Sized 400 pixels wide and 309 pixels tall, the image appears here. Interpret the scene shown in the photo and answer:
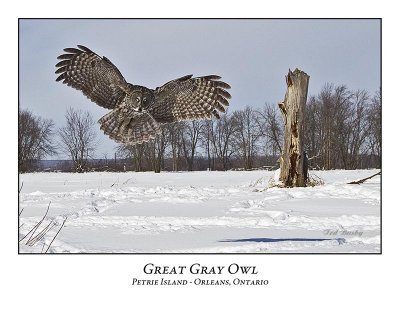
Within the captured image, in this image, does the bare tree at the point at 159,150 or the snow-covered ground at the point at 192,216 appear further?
the snow-covered ground at the point at 192,216

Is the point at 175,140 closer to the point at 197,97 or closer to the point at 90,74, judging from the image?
the point at 197,97

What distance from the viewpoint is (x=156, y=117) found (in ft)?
7.91

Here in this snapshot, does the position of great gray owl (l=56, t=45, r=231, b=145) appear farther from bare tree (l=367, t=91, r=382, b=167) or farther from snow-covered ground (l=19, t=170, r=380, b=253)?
bare tree (l=367, t=91, r=382, b=167)

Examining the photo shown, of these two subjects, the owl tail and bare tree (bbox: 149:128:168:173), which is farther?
bare tree (bbox: 149:128:168:173)

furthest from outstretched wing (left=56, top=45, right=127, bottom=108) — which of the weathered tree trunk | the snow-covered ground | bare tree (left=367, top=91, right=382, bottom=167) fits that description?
the weathered tree trunk

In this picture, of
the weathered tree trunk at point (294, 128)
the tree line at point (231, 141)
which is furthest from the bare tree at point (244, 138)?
the weathered tree trunk at point (294, 128)

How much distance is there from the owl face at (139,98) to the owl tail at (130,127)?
45mm

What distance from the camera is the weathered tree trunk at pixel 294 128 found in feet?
15.6

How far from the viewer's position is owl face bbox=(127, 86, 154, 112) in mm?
2316

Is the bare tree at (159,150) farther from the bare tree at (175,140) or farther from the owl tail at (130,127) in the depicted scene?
the owl tail at (130,127)

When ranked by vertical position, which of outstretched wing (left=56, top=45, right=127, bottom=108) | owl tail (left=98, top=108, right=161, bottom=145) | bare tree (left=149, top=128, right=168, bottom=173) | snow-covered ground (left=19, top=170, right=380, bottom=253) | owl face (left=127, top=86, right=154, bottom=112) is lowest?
snow-covered ground (left=19, top=170, right=380, bottom=253)

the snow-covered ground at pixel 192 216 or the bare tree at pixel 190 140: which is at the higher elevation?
the bare tree at pixel 190 140
